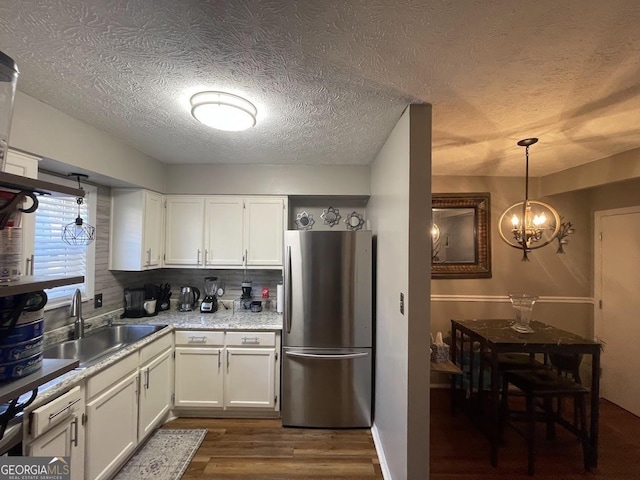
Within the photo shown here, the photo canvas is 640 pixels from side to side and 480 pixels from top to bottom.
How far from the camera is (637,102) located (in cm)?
153

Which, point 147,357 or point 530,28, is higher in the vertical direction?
point 530,28

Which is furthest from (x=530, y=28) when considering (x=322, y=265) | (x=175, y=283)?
(x=175, y=283)

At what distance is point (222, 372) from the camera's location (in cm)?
247

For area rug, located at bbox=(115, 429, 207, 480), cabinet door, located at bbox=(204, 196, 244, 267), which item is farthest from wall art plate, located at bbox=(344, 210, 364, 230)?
area rug, located at bbox=(115, 429, 207, 480)

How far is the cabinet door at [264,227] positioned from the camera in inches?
113

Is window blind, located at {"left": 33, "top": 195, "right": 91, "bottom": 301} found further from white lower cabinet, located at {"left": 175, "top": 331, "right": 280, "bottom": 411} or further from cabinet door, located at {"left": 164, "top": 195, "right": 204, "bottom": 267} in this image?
white lower cabinet, located at {"left": 175, "top": 331, "right": 280, "bottom": 411}

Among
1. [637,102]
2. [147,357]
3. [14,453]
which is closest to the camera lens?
[14,453]

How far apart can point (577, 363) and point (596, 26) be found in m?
2.57

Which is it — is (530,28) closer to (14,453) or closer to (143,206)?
(14,453)

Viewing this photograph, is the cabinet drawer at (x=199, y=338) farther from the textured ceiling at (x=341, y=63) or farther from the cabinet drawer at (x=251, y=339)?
the textured ceiling at (x=341, y=63)

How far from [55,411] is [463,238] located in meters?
3.61

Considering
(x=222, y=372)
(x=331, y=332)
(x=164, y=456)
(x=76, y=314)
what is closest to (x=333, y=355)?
(x=331, y=332)

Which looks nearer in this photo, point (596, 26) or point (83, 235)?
point (596, 26)

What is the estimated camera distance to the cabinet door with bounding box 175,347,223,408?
8.10 ft
